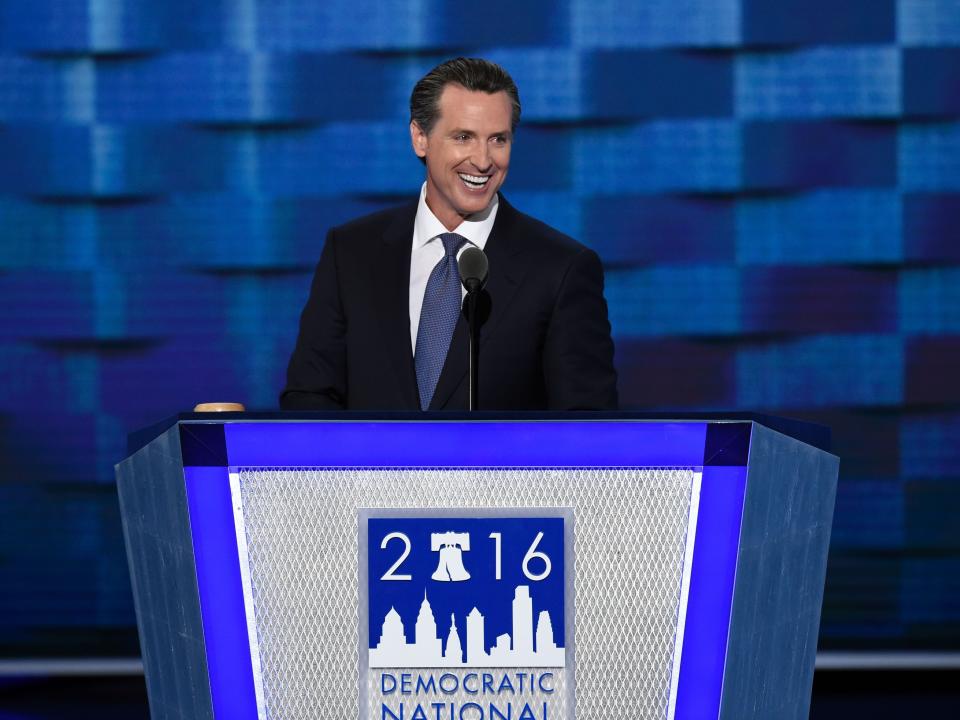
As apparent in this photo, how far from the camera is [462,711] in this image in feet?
5.75

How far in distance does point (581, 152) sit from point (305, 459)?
217 centimetres

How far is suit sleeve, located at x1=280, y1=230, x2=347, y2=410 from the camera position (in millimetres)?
2430

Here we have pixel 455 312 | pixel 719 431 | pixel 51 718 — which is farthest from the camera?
pixel 51 718

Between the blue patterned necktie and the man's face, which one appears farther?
the man's face

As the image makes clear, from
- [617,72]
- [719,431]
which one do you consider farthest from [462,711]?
[617,72]

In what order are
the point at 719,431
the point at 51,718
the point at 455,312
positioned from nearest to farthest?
the point at 719,431, the point at 455,312, the point at 51,718

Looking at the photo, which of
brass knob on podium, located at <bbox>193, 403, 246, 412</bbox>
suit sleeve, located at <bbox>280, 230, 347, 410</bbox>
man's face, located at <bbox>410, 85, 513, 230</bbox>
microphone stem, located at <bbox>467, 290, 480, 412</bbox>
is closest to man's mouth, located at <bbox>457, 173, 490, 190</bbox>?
man's face, located at <bbox>410, 85, 513, 230</bbox>

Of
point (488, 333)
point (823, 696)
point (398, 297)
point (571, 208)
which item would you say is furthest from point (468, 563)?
point (823, 696)

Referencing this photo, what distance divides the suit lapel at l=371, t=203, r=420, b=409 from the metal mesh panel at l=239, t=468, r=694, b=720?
0.58m

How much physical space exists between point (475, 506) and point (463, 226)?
84cm

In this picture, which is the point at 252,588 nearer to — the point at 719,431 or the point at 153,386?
the point at 719,431

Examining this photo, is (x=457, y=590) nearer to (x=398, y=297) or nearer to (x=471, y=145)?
(x=398, y=297)

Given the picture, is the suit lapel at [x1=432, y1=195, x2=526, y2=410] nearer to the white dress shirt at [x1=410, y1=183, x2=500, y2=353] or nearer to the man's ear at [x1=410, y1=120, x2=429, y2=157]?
the white dress shirt at [x1=410, y1=183, x2=500, y2=353]

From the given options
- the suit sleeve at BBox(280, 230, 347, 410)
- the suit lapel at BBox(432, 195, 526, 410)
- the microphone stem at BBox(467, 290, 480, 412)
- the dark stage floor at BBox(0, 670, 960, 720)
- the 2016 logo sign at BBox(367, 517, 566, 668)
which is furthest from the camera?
the dark stage floor at BBox(0, 670, 960, 720)
